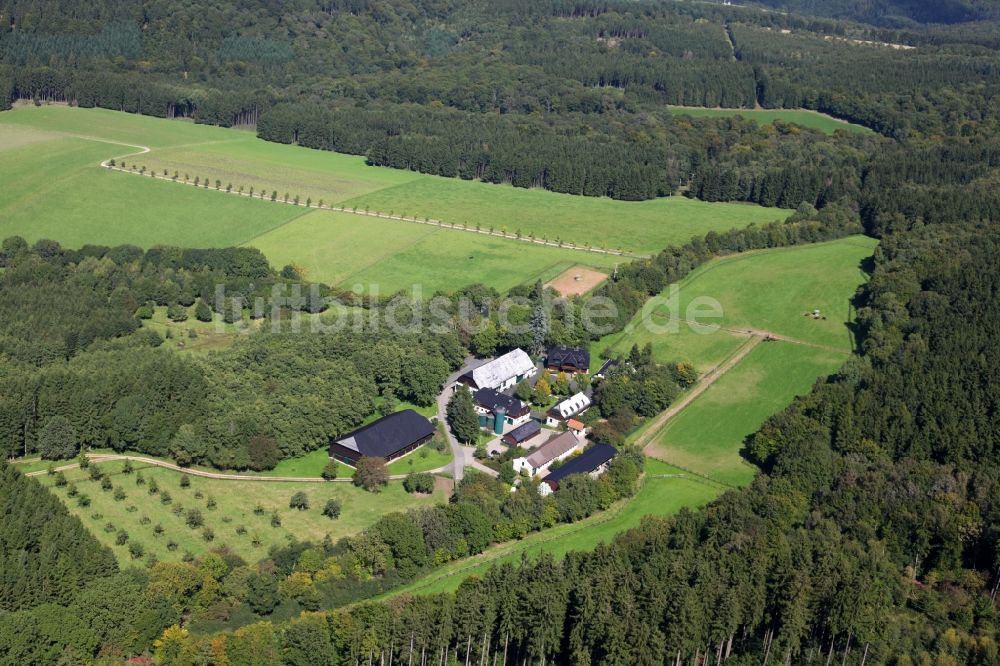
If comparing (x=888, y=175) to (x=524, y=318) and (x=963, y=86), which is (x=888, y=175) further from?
(x=524, y=318)

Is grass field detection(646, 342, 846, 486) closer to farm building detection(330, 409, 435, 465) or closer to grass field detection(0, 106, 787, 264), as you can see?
farm building detection(330, 409, 435, 465)

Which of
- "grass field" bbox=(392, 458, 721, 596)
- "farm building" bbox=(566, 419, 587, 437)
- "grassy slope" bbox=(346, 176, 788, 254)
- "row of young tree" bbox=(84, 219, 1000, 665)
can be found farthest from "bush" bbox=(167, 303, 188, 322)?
→ "row of young tree" bbox=(84, 219, 1000, 665)

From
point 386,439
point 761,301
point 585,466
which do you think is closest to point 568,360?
point 585,466

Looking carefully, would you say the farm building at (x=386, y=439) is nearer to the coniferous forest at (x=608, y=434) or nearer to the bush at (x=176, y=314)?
the coniferous forest at (x=608, y=434)

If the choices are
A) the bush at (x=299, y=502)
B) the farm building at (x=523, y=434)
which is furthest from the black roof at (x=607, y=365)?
the bush at (x=299, y=502)

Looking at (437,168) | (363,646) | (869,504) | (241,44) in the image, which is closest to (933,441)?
(869,504)

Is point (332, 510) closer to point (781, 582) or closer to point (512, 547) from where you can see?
point (512, 547)
